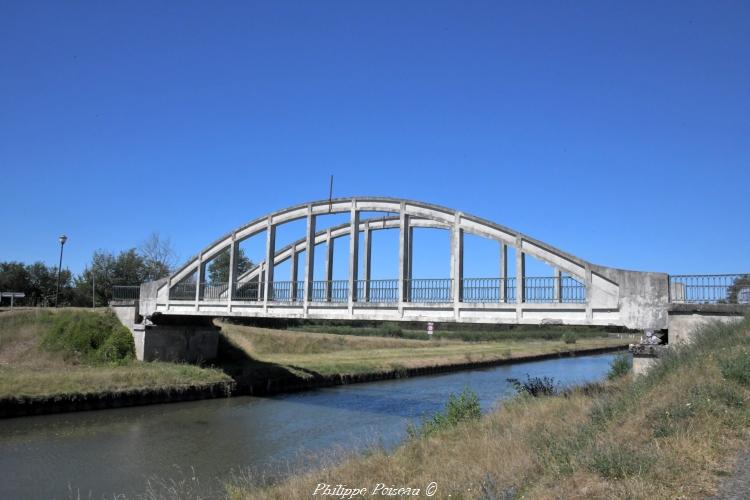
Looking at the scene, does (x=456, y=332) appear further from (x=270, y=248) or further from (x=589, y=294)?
(x=589, y=294)

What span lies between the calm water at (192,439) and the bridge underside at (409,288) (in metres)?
4.53

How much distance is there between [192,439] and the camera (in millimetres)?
20062

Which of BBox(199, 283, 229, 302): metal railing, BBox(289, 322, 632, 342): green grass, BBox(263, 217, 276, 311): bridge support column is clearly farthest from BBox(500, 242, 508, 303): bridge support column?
BBox(289, 322, 632, 342): green grass

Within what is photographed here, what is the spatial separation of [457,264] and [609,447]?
13.9 meters

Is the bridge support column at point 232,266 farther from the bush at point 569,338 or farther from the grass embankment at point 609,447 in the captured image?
the bush at point 569,338

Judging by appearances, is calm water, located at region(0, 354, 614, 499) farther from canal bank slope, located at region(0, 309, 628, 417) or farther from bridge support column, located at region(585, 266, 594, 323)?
bridge support column, located at region(585, 266, 594, 323)

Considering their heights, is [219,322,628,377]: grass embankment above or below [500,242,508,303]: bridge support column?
below

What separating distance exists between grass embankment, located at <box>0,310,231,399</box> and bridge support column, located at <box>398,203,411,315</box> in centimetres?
1341

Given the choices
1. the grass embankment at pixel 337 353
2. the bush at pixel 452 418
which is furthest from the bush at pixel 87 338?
the bush at pixel 452 418

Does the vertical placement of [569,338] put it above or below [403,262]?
below

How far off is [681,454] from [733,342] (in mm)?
6023

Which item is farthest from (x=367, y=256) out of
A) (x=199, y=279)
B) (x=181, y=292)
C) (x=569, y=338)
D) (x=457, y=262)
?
(x=569, y=338)

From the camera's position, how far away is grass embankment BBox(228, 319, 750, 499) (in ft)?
21.7

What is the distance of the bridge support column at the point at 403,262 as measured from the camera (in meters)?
22.0
